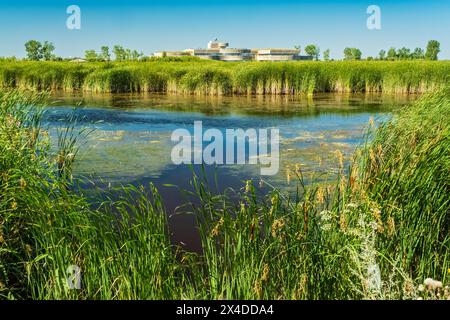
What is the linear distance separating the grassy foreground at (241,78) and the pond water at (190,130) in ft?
4.28

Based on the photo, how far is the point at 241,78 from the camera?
73.4 ft

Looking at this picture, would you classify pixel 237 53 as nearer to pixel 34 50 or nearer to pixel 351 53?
pixel 351 53

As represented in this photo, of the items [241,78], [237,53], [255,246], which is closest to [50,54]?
A: [241,78]

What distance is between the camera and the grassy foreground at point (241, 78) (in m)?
22.6

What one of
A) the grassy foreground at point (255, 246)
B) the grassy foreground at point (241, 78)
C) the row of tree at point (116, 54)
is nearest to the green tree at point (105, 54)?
the row of tree at point (116, 54)

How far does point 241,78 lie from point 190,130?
997 centimetres

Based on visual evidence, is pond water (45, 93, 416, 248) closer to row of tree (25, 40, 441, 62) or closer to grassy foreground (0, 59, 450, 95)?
grassy foreground (0, 59, 450, 95)

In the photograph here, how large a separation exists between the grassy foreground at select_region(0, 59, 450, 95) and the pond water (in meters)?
1.31

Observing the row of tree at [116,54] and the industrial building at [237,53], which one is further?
the industrial building at [237,53]

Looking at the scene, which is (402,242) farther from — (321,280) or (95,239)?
(95,239)

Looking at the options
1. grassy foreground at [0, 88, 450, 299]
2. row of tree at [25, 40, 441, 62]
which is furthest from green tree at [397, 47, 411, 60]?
grassy foreground at [0, 88, 450, 299]

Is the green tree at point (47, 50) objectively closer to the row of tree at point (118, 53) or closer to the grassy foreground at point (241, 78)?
the row of tree at point (118, 53)

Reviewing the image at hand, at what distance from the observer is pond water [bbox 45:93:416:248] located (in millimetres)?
7797
